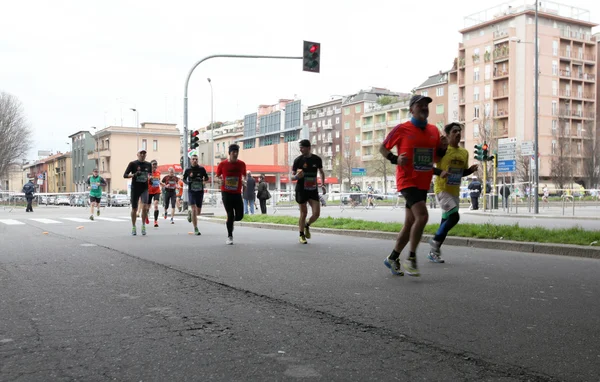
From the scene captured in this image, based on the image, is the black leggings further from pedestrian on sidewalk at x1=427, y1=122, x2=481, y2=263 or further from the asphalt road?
pedestrian on sidewalk at x1=427, y1=122, x2=481, y2=263

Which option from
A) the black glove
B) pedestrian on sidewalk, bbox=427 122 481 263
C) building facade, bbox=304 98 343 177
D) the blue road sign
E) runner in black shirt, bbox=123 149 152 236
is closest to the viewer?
the black glove

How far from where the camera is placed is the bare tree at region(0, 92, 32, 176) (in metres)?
59.5

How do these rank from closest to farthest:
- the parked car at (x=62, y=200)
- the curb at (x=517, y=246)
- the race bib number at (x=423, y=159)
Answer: the race bib number at (x=423, y=159), the curb at (x=517, y=246), the parked car at (x=62, y=200)

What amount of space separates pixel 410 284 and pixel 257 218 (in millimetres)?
12196

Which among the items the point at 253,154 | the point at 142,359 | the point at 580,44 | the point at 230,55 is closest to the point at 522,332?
the point at 142,359

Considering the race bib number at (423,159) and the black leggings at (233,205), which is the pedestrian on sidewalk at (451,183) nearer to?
the race bib number at (423,159)

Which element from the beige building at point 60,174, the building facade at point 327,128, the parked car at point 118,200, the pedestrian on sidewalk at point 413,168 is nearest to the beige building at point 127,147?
the beige building at point 60,174

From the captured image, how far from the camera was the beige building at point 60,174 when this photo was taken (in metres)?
118

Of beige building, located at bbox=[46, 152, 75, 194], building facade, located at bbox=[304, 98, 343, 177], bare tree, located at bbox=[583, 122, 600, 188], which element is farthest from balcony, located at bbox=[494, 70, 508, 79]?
beige building, located at bbox=[46, 152, 75, 194]

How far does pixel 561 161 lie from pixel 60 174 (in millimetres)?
97746

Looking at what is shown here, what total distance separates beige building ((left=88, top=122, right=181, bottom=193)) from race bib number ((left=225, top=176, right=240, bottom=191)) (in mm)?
79568

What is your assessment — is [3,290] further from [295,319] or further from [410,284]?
[410,284]

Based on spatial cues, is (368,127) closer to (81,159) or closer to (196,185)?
(81,159)

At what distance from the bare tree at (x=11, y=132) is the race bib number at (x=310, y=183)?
56.8 meters
